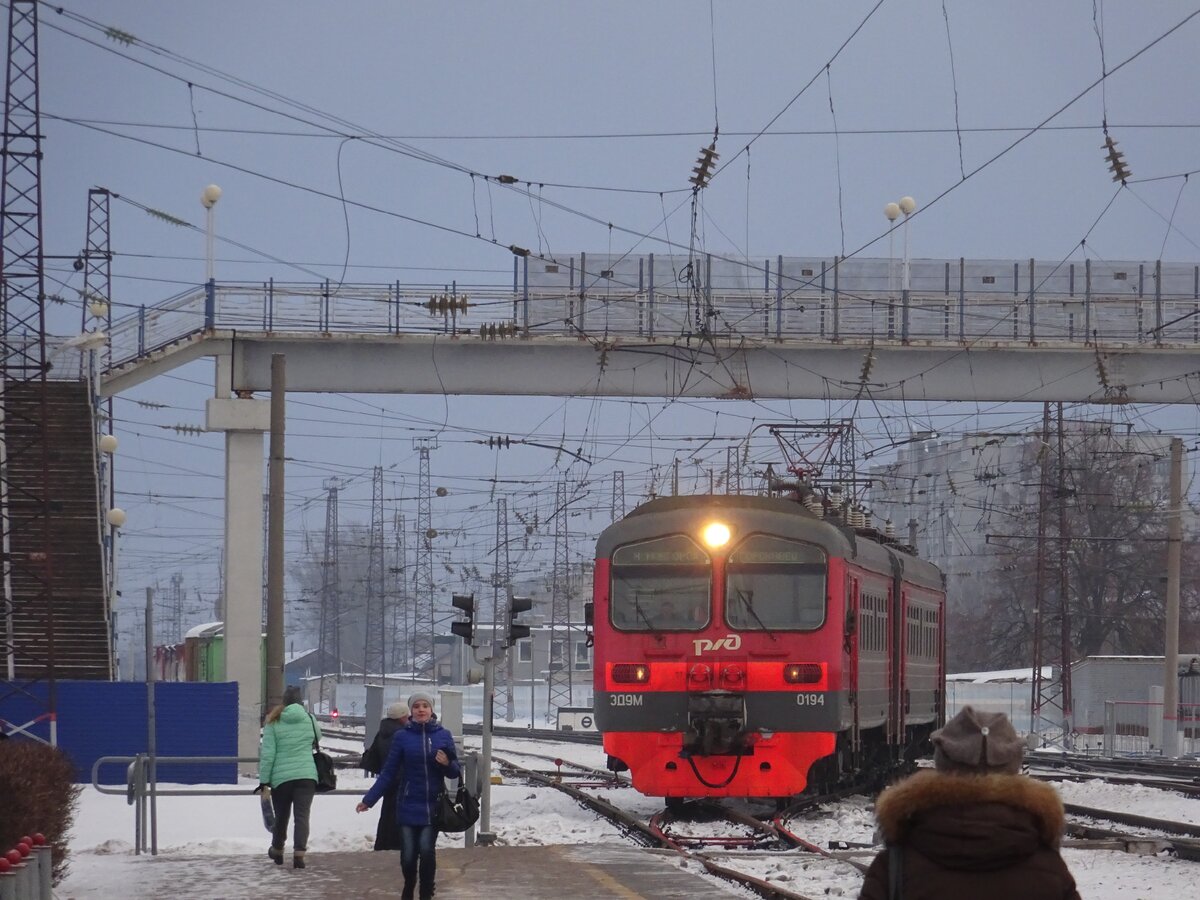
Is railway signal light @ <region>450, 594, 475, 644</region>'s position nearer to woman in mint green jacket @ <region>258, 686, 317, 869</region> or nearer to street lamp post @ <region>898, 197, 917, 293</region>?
woman in mint green jacket @ <region>258, 686, 317, 869</region>

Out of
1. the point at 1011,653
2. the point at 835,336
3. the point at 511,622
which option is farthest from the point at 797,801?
the point at 1011,653

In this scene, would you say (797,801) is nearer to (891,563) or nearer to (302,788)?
(891,563)

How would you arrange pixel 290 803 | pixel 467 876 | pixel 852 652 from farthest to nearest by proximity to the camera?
pixel 852 652, pixel 290 803, pixel 467 876

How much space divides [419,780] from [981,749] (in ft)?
24.4

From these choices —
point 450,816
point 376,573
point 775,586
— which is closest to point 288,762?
point 450,816

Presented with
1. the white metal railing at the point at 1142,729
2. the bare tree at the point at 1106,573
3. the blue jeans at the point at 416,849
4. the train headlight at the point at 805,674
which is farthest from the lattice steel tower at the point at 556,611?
the blue jeans at the point at 416,849

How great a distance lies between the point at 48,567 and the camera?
81.1 feet

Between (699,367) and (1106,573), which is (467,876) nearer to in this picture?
(699,367)

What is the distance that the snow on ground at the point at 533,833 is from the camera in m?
13.8

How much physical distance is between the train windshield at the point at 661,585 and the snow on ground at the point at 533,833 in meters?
2.26

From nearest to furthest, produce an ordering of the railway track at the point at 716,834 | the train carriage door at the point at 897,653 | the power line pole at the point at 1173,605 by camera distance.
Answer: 1. the railway track at the point at 716,834
2. the train carriage door at the point at 897,653
3. the power line pole at the point at 1173,605

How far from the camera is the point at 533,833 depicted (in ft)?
59.9

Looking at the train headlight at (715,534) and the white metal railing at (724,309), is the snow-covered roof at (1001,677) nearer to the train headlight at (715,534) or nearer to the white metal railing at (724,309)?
the white metal railing at (724,309)

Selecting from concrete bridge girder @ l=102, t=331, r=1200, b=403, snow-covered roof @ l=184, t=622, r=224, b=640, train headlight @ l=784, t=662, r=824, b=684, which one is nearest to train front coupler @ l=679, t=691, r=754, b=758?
train headlight @ l=784, t=662, r=824, b=684
